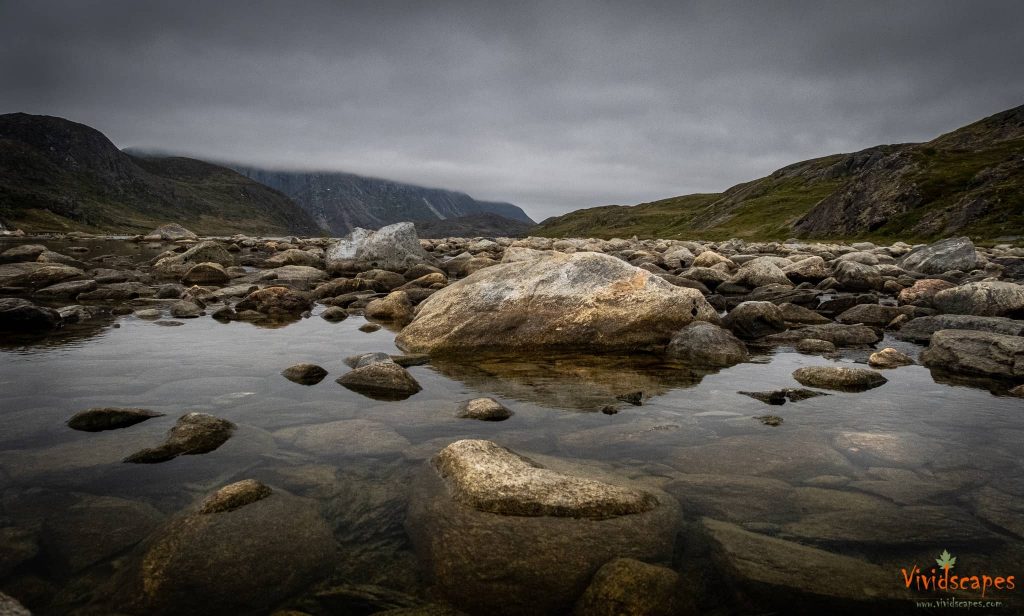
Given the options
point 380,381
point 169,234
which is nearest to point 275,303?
point 380,381

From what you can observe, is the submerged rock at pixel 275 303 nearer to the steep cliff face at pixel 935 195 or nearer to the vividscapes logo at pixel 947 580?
the vividscapes logo at pixel 947 580

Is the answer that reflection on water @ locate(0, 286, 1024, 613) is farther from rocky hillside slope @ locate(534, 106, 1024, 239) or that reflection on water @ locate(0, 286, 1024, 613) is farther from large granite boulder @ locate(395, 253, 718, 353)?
rocky hillside slope @ locate(534, 106, 1024, 239)

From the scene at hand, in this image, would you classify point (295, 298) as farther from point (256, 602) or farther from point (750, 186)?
point (750, 186)

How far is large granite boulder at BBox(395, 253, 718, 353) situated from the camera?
35.0 ft

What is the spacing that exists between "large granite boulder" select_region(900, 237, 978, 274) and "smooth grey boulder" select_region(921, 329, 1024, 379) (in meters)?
16.8

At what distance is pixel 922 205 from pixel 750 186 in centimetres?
9375

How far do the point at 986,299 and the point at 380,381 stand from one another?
45.5 feet

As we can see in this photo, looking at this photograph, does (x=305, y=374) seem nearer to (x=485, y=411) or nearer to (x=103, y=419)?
(x=103, y=419)

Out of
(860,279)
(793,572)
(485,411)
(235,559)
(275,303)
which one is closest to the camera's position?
(793,572)

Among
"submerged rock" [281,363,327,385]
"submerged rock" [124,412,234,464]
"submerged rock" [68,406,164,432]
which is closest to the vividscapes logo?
"submerged rock" [124,412,234,464]

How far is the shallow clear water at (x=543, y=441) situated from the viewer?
14.0 feet

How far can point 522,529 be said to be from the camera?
4.09 m

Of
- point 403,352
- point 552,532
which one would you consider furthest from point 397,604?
point 403,352

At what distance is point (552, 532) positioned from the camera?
404cm
